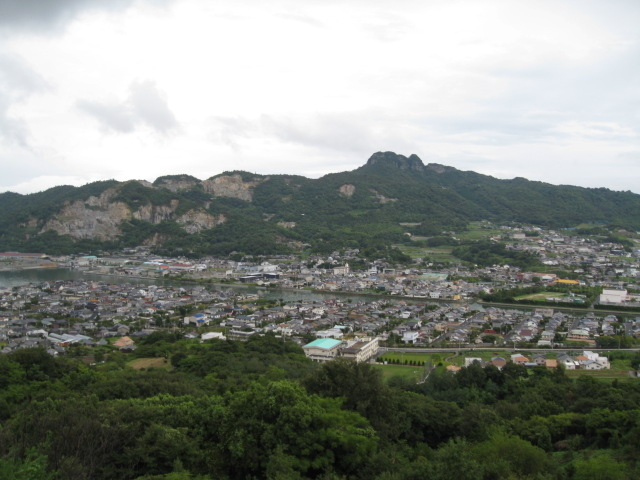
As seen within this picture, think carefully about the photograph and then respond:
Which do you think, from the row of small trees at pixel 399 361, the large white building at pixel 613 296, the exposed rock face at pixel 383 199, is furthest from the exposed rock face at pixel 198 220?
the row of small trees at pixel 399 361

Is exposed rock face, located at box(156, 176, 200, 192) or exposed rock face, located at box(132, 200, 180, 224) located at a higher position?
exposed rock face, located at box(156, 176, 200, 192)

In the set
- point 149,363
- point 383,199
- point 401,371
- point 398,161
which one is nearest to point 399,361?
point 401,371

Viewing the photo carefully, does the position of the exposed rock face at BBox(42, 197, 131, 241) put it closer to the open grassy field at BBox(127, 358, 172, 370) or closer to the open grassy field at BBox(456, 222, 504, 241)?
the open grassy field at BBox(456, 222, 504, 241)

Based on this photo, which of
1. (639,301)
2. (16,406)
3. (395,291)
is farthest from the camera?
(395,291)

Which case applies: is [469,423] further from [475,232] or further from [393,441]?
[475,232]

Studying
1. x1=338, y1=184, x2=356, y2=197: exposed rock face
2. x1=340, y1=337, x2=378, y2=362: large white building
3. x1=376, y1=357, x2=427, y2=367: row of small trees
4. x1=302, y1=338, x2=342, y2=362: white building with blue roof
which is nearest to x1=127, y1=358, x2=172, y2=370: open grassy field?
x1=302, y1=338, x2=342, y2=362: white building with blue roof

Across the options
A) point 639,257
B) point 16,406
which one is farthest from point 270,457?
point 639,257

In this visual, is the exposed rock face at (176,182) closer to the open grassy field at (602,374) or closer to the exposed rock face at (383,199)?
the exposed rock face at (383,199)
